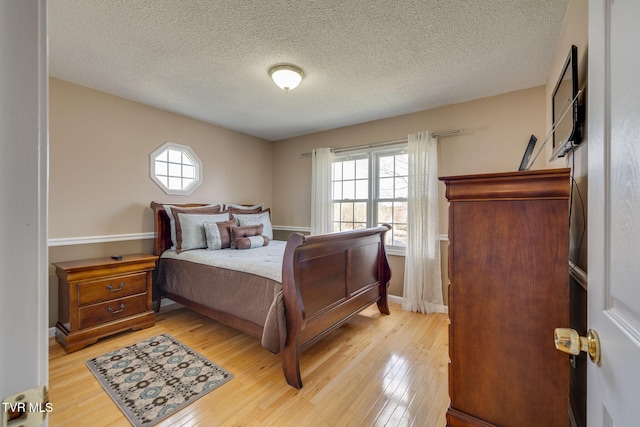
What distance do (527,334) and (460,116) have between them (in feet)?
8.37

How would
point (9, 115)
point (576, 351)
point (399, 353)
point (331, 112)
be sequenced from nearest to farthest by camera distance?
1. point (9, 115)
2. point (576, 351)
3. point (399, 353)
4. point (331, 112)

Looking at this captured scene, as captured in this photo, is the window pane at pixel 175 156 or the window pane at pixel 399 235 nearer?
the window pane at pixel 175 156

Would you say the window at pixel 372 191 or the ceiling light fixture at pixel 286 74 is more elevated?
the ceiling light fixture at pixel 286 74

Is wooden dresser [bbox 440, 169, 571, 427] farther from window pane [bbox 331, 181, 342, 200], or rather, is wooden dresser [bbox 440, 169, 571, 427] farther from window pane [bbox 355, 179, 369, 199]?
window pane [bbox 331, 181, 342, 200]

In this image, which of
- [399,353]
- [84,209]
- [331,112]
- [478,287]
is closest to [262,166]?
[331,112]

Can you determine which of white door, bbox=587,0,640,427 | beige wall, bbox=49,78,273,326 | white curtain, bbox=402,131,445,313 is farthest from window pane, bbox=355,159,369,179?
white door, bbox=587,0,640,427

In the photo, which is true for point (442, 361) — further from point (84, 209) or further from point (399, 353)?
point (84, 209)

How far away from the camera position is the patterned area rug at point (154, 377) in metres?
1.62

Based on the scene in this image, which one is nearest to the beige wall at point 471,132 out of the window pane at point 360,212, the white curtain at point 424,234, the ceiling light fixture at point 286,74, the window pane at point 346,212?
the white curtain at point 424,234

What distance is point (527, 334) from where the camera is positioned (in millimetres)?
1220

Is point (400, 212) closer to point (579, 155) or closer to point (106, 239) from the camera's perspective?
point (579, 155)

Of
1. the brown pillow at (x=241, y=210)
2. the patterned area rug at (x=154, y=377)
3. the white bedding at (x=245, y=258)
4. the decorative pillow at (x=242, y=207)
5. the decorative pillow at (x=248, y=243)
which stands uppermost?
the decorative pillow at (x=242, y=207)

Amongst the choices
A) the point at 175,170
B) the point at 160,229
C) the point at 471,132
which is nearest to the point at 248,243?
the point at 160,229

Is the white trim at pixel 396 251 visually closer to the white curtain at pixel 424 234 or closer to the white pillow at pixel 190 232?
the white curtain at pixel 424 234
